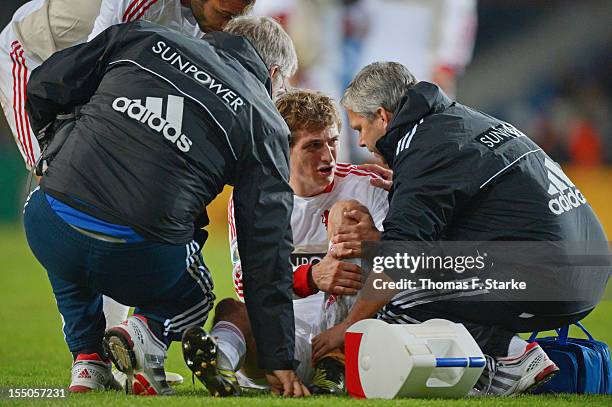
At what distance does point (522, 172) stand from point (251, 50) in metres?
1.16

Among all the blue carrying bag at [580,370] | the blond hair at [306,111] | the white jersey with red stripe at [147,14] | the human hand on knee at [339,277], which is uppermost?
the white jersey with red stripe at [147,14]

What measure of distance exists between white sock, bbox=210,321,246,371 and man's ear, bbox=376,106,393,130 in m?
1.07

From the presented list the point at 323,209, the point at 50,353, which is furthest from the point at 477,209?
the point at 50,353

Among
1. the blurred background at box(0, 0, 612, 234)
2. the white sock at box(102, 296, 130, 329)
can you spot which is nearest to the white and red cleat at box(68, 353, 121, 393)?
the white sock at box(102, 296, 130, 329)

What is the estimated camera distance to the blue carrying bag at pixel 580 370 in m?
3.97

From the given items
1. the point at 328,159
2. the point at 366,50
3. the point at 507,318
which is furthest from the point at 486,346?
the point at 366,50

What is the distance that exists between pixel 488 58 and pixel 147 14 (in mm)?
12546

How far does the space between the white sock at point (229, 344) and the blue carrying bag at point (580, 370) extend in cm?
121

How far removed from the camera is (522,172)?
388cm

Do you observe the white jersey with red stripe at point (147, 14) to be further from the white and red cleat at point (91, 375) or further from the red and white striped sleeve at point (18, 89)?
the white and red cleat at point (91, 375)

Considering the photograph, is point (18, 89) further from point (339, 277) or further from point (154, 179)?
point (339, 277)

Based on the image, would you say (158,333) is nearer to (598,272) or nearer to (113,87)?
(113,87)

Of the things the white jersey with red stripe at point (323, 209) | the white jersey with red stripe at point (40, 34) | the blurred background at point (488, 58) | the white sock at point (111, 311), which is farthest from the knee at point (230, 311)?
the blurred background at point (488, 58)

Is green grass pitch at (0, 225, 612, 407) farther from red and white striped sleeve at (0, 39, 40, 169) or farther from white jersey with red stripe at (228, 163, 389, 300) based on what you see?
red and white striped sleeve at (0, 39, 40, 169)
